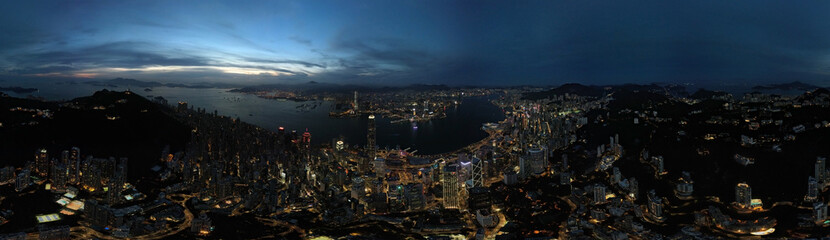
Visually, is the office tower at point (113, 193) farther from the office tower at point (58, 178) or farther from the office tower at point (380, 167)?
the office tower at point (380, 167)

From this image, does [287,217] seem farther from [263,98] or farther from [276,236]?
[263,98]

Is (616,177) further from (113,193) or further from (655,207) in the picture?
(113,193)

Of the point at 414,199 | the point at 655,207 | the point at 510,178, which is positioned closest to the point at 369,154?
the point at 414,199

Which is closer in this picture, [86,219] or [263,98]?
[86,219]

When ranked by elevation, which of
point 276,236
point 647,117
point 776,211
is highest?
point 647,117

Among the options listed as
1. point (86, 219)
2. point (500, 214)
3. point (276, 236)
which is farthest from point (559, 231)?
point (86, 219)

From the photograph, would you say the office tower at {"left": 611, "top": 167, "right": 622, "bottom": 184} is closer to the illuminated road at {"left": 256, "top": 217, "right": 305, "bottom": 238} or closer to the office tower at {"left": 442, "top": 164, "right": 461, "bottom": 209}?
the office tower at {"left": 442, "top": 164, "right": 461, "bottom": 209}
